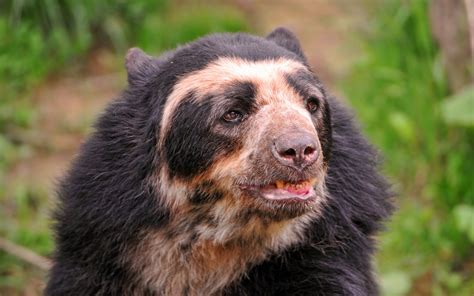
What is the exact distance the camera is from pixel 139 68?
16.7ft

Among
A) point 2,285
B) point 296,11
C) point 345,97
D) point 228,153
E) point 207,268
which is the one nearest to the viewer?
point 228,153

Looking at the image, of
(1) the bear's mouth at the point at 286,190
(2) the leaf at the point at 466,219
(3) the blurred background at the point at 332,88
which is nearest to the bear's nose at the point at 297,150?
(1) the bear's mouth at the point at 286,190

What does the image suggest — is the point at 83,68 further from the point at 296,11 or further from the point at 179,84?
the point at 179,84

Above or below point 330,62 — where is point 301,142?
above

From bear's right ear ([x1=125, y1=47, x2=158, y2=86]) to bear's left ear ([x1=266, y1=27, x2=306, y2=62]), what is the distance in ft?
2.00

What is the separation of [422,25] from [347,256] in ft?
10.5

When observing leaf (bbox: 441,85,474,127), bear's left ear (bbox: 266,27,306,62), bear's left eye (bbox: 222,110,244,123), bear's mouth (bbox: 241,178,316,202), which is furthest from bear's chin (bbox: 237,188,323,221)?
leaf (bbox: 441,85,474,127)

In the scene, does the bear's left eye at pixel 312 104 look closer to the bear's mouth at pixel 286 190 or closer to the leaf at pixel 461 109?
the bear's mouth at pixel 286 190

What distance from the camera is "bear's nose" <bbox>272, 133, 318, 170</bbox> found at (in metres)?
4.29

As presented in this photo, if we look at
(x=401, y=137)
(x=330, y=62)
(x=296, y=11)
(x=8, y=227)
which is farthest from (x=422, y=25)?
(x=8, y=227)

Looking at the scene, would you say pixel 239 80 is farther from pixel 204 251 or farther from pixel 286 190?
pixel 204 251

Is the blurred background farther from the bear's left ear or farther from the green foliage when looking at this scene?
the bear's left ear

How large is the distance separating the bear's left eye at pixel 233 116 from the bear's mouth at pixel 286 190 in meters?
0.31

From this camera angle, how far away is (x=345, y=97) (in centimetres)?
831
